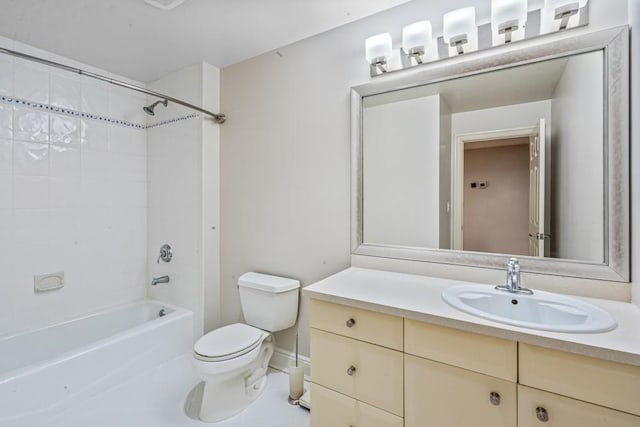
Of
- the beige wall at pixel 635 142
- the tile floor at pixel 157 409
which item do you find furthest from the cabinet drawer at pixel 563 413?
the tile floor at pixel 157 409

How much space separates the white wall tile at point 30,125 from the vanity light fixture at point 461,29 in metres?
2.55

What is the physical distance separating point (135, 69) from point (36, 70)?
594mm

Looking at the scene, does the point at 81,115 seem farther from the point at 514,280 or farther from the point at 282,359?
the point at 514,280

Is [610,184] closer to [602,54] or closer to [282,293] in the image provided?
[602,54]

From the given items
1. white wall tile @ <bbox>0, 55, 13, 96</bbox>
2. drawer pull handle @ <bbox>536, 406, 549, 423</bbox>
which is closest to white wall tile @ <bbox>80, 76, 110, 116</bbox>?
white wall tile @ <bbox>0, 55, 13, 96</bbox>

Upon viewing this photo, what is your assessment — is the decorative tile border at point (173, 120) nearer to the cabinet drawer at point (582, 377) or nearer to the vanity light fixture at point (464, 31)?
the vanity light fixture at point (464, 31)

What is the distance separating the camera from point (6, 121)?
1.85 meters

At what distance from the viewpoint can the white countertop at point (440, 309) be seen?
78 cm

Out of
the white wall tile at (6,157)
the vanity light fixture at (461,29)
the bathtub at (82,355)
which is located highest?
the vanity light fixture at (461,29)

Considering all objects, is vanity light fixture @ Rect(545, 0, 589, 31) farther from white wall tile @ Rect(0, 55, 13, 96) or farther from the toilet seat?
white wall tile @ Rect(0, 55, 13, 96)

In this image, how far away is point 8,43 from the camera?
72.6 inches

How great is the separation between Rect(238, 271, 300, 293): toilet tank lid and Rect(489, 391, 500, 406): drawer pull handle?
1.20 meters

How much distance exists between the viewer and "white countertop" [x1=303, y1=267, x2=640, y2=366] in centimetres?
78

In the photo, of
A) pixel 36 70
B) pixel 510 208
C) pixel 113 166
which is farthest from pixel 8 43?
pixel 510 208
